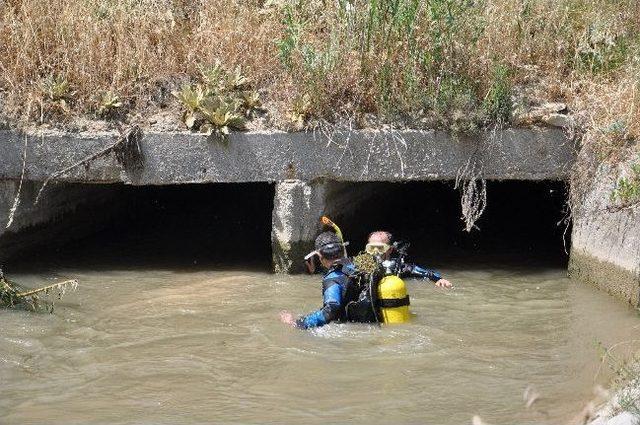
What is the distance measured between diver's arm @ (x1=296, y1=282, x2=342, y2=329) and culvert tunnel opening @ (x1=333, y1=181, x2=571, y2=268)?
2231 millimetres

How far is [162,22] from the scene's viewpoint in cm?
944

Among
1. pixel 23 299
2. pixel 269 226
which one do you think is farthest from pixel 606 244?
pixel 23 299

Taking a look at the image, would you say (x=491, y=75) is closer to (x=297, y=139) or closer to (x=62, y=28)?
(x=297, y=139)

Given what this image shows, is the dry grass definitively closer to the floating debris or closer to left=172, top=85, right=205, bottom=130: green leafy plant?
left=172, top=85, right=205, bottom=130: green leafy plant

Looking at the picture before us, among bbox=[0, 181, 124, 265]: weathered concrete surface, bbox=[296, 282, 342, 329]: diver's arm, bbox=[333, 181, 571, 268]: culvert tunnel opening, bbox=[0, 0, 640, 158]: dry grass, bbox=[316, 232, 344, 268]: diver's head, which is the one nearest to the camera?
bbox=[296, 282, 342, 329]: diver's arm

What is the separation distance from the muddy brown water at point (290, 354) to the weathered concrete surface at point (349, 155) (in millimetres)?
961

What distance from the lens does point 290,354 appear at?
6.57 meters

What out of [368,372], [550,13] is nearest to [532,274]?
[550,13]

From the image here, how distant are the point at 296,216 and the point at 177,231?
103 inches

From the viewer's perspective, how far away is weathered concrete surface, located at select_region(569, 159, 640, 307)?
7531 millimetres

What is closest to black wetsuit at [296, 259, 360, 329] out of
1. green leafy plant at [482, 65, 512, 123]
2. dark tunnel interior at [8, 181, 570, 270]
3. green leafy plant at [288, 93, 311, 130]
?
green leafy plant at [288, 93, 311, 130]

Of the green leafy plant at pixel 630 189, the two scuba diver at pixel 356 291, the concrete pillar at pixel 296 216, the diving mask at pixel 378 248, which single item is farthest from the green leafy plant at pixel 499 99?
the two scuba diver at pixel 356 291

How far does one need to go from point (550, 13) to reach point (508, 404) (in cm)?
478

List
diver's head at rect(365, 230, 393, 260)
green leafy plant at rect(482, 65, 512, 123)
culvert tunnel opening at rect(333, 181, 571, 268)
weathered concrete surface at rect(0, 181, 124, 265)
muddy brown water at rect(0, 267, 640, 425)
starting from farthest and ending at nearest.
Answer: culvert tunnel opening at rect(333, 181, 571, 268) → weathered concrete surface at rect(0, 181, 124, 265) → green leafy plant at rect(482, 65, 512, 123) → diver's head at rect(365, 230, 393, 260) → muddy brown water at rect(0, 267, 640, 425)
